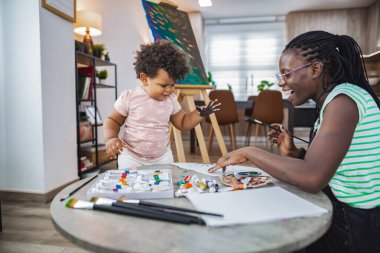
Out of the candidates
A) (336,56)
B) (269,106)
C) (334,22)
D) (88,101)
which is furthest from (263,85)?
(336,56)

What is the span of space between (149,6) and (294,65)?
1753 mm

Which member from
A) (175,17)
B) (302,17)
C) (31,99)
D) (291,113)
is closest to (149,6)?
(175,17)

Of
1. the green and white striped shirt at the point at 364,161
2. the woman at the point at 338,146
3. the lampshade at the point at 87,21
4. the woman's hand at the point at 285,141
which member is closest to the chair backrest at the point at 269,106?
the lampshade at the point at 87,21

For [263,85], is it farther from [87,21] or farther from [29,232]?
[29,232]

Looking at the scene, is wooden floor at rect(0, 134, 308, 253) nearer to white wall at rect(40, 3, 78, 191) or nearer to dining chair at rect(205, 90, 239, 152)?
white wall at rect(40, 3, 78, 191)

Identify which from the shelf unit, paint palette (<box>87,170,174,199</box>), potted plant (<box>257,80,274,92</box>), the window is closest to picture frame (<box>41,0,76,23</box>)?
the shelf unit

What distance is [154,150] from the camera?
5.01 feet

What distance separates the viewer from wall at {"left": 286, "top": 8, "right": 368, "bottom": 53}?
532 cm

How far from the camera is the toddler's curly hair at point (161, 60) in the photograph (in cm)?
144

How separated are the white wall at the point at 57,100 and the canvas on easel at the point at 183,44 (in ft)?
2.40

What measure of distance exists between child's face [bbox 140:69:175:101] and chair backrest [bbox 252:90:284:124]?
2.82 metres

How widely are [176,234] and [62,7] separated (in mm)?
2355

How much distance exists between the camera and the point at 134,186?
72 centimetres

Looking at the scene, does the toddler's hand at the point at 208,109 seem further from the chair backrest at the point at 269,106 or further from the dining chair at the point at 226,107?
the chair backrest at the point at 269,106
